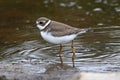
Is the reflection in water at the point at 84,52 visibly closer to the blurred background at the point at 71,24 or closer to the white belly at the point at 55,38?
the blurred background at the point at 71,24

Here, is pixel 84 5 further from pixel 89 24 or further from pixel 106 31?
pixel 106 31

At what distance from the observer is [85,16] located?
12.6 meters

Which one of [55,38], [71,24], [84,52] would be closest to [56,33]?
[55,38]

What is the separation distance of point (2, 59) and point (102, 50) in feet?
6.76

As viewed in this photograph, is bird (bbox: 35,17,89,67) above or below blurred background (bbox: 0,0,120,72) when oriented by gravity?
above

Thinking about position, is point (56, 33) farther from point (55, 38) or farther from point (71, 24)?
point (71, 24)

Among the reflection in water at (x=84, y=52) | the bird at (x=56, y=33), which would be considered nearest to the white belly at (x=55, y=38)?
the bird at (x=56, y=33)

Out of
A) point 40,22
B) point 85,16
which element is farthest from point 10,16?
point 40,22

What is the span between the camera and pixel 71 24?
12.0 m

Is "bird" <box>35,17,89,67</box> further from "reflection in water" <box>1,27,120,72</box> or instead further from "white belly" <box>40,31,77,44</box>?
"reflection in water" <box>1,27,120,72</box>

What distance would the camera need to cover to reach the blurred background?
8789mm

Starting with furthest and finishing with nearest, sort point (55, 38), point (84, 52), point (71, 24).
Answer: point (71, 24)
point (84, 52)
point (55, 38)

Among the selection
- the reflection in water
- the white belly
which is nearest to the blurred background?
the reflection in water

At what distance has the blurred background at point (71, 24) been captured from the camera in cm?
879
